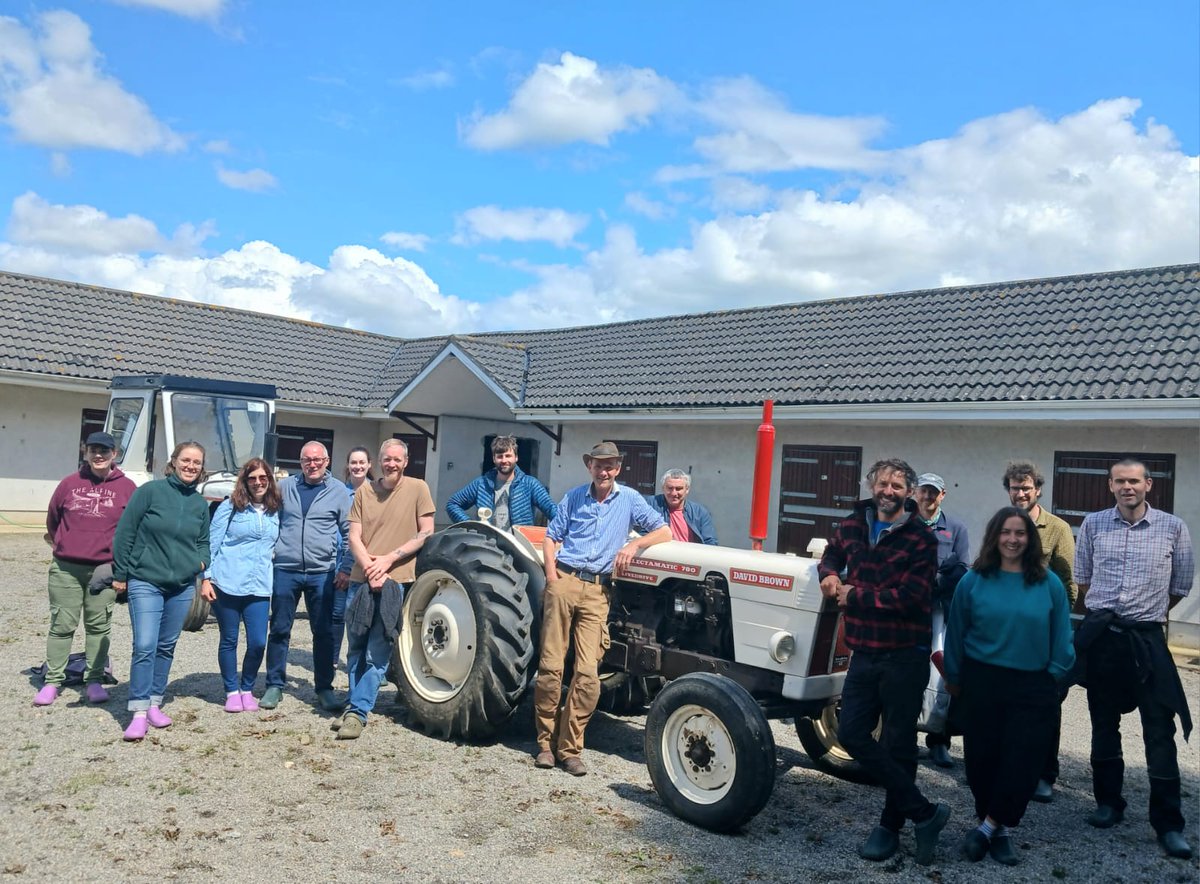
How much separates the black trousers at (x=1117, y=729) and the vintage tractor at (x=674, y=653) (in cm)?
124

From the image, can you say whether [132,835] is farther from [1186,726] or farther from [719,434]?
[719,434]

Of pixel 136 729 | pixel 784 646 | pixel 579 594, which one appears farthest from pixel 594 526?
pixel 136 729

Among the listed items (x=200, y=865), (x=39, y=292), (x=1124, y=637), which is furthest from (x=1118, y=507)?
(x=39, y=292)

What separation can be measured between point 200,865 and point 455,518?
125 inches

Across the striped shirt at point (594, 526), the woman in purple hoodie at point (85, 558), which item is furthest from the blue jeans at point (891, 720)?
the woman in purple hoodie at point (85, 558)

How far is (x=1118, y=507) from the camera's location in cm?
495

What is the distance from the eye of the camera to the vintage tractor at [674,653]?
4484 millimetres

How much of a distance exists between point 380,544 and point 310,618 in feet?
2.38

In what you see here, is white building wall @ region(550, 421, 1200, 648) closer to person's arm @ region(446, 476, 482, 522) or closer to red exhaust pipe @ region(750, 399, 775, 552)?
person's arm @ region(446, 476, 482, 522)

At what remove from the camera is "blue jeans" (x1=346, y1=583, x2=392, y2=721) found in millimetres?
5832

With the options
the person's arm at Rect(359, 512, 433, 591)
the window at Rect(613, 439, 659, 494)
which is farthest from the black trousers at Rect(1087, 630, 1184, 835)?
the window at Rect(613, 439, 659, 494)

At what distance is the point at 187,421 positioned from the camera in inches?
424

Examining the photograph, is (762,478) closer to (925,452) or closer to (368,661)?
(368,661)

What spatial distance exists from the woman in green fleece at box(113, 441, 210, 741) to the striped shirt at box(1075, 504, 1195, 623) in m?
4.89
